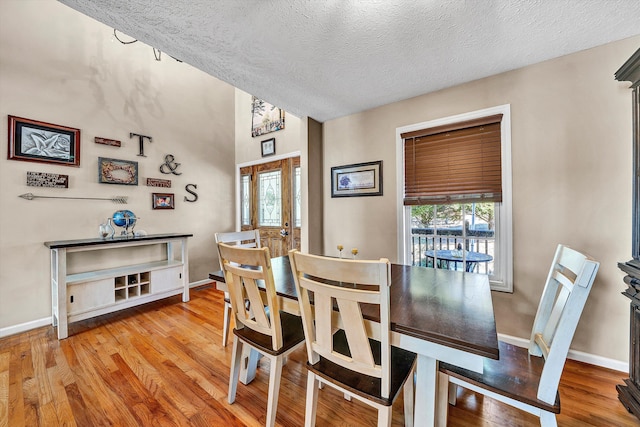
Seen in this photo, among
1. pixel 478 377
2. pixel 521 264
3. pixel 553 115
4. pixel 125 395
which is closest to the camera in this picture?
pixel 478 377

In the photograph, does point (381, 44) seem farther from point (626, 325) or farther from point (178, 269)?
point (178, 269)

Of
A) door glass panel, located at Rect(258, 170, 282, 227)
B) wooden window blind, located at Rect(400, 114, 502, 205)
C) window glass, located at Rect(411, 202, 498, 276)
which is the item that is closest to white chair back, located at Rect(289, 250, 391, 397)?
window glass, located at Rect(411, 202, 498, 276)

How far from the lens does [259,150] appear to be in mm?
4336

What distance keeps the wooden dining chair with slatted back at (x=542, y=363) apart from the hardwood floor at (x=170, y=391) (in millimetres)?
509

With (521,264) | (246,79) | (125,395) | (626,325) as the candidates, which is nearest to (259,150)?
(246,79)

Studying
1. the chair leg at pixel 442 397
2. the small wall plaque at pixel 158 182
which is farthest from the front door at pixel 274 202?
the chair leg at pixel 442 397

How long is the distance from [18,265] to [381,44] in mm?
4083

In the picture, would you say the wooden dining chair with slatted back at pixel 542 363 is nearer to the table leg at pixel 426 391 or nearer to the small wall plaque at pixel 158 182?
the table leg at pixel 426 391

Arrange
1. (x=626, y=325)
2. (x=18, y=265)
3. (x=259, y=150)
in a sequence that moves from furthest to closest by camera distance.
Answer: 1. (x=259, y=150)
2. (x=18, y=265)
3. (x=626, y=325)

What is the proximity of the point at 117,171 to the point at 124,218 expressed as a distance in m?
0.63

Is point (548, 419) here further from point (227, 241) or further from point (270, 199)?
point (270, 199)

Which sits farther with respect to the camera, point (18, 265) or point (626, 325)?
point (18, 265)

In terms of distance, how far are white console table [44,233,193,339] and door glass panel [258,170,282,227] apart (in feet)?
4.35

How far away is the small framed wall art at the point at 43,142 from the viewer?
2556 millimetres
